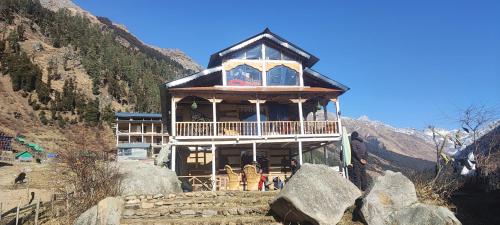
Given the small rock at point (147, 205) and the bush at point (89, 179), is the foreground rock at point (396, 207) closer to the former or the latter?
the small rock at point (147, 205)

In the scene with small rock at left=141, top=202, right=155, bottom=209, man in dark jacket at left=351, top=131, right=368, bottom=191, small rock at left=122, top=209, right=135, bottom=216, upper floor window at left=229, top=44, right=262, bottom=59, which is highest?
upper floor window at left=229, top=44, right=262, bottom=59

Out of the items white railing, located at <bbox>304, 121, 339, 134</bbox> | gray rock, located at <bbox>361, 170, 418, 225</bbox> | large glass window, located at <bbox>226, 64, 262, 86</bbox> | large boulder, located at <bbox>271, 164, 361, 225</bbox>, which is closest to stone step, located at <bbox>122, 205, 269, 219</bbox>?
large boulder, located at <bbox>271, 164, 361, 225</bbox>

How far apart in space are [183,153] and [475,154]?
15.1m

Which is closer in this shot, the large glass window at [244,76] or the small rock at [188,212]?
the small rock at [188,212]

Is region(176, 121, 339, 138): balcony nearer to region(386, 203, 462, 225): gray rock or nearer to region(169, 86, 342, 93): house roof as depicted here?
region(169, 86, 342, 93): house roof

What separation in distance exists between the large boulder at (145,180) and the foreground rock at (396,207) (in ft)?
22.4

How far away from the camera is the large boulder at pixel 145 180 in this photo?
13.5 m

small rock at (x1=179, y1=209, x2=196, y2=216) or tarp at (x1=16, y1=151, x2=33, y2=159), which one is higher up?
tarp at (x1=16, y1=151, x2=33, y2=159)

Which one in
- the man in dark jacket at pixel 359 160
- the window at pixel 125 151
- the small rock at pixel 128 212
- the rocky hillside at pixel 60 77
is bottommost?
the small rock at pixel 128 212

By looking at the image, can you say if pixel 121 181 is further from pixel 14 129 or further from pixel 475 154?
pixel 14 129

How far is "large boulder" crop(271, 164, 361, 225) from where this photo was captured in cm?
1016

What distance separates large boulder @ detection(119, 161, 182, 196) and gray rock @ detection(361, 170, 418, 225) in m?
6.77

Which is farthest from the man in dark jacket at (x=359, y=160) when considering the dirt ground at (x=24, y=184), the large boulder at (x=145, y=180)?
the dirt ground at (x=24, y=184)

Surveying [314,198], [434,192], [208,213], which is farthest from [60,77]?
[434,192]
